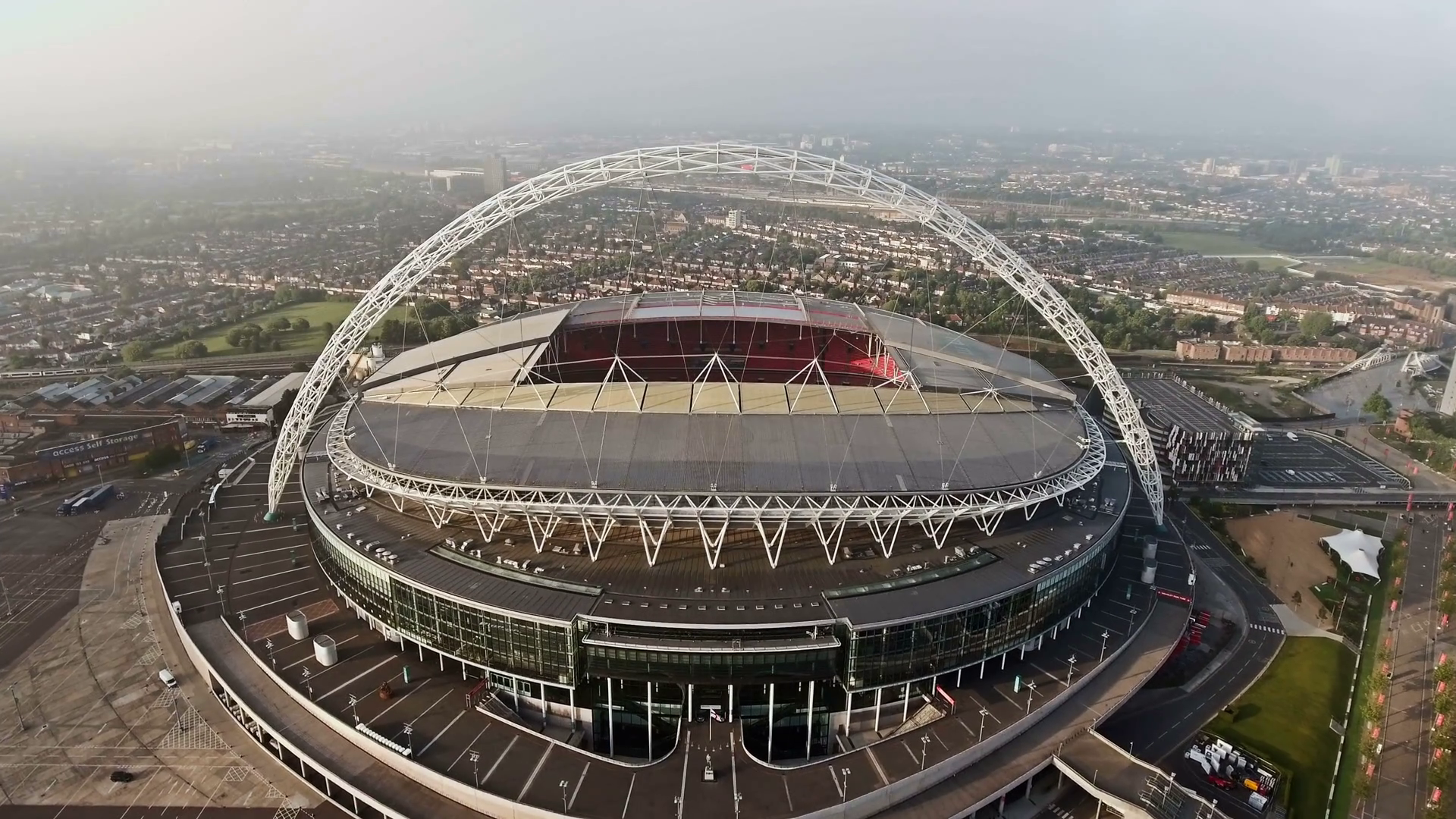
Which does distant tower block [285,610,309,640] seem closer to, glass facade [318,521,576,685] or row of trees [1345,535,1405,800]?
glass facade [318,521,576,685]

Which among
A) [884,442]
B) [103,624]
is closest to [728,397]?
[884,442]

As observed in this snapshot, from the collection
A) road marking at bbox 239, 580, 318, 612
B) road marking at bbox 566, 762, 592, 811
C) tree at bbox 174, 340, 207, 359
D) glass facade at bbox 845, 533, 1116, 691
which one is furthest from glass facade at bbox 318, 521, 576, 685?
→ tree at bbox 174, 340, 207, 359

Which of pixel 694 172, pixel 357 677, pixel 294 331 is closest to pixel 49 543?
pixel 357 677

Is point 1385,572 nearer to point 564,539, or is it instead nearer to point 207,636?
point 564,539

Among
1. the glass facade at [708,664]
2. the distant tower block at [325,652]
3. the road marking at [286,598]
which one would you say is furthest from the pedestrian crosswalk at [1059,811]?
the road marking at [286,598]

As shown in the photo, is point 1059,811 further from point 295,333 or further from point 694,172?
point 295,333

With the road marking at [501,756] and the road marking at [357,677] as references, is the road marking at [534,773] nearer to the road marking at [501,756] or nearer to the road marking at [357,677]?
the road marking at [501,756]
